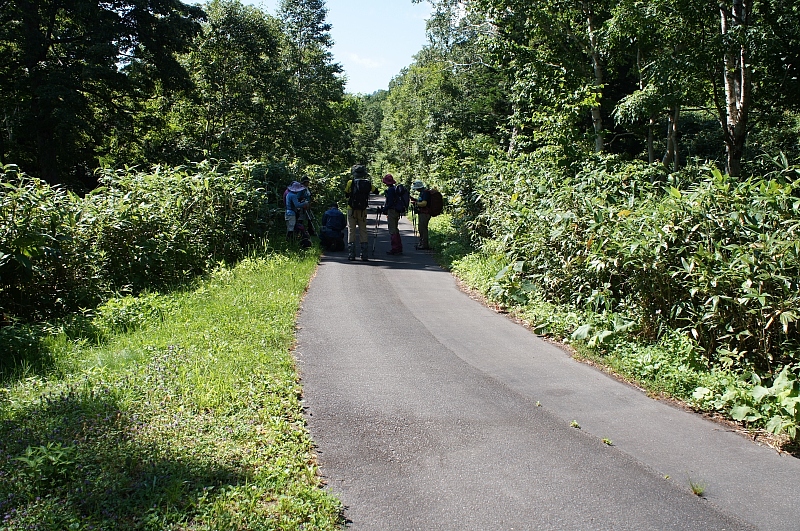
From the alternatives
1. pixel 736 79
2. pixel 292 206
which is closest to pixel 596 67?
pixel 736 79

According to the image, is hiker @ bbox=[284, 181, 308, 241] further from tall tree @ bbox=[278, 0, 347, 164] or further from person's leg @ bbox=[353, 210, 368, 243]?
tall tree @ bbox=[278, 0, 347, 164]

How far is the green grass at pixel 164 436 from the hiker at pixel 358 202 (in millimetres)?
7250

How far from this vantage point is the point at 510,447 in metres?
4.94

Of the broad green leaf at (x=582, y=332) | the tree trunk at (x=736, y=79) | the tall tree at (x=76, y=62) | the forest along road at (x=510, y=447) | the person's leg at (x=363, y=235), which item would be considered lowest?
the forest along road at (x=510, y=447)

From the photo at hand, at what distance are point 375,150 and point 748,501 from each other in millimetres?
85750

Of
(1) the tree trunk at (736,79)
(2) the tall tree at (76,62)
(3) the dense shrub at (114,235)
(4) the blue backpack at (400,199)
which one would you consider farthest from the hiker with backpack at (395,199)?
(2) the tall tree at (76,62)

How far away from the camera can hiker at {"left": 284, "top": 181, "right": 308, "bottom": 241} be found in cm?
1620

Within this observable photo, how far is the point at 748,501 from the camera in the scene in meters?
4.26

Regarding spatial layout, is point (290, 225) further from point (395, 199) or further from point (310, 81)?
point (310, 81)

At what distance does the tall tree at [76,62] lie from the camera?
23969 millimetres

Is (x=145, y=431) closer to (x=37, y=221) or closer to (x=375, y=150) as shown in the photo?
(x=37, y=221)

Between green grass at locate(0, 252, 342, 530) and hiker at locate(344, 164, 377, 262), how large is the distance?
23.8ft

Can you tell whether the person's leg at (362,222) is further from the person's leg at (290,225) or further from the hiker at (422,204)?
the hiker at (422,204)

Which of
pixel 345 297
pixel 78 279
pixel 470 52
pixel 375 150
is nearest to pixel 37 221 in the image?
pixel 78 279
